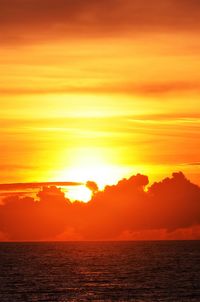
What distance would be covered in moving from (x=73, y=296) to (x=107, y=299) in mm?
8311

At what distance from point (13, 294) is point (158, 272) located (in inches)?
2601

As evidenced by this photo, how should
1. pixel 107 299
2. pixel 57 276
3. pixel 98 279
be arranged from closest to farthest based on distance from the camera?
pixel 107 299 → pixel 98 279 → pixel 57 276

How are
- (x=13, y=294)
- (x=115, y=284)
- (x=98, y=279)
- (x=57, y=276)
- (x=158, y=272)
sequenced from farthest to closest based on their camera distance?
1. (x=158, y=272)
2. (x=57, y=276)
3. (x=98, y=279)
4. (x=115, y=284)
5. (x=13, y=294)

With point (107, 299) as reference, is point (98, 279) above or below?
above

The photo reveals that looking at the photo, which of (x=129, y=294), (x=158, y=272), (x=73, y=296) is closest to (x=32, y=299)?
(x=73, y=296)

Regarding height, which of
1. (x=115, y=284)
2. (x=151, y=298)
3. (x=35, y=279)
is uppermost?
(x=35, y=279)

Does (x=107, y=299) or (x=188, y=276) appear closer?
(x=107, y=299)

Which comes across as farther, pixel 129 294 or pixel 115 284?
pixel 115 284

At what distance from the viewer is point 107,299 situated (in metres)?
115

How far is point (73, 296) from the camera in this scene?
394 feet

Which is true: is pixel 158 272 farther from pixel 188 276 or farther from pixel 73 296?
pixel 73 296

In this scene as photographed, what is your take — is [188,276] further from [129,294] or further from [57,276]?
[129,294]

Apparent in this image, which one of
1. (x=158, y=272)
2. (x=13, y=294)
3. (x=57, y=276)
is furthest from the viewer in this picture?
(x=158, y=272)

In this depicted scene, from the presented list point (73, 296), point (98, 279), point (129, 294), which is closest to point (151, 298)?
point (129, 294)
